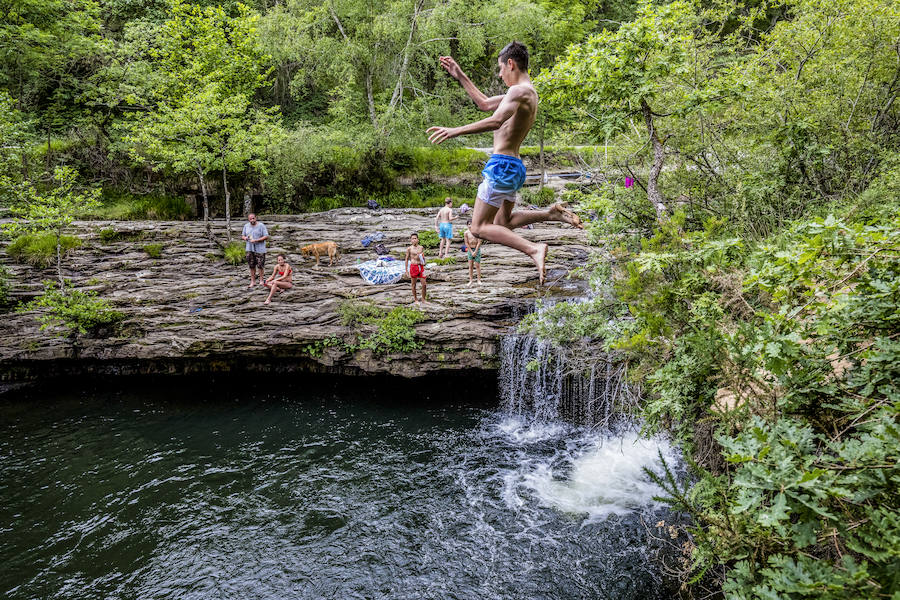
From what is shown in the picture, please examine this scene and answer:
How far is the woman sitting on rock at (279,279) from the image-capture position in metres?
11.5

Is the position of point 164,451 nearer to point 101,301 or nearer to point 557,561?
point 101,301

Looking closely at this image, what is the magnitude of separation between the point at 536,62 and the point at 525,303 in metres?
12.2

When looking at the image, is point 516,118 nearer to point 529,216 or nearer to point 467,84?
point 467,84

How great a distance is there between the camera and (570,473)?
791 cm

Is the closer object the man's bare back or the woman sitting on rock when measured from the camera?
the man's bare back

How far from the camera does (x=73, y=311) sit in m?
10.9

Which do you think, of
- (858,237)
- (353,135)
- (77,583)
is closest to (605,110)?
(858,237)

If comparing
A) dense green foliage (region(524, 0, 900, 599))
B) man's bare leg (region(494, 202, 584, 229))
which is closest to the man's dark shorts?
dense green foliage (region(524, 0, 900, 599))

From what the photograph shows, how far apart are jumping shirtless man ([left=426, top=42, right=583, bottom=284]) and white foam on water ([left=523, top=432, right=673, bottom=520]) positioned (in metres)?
4.62

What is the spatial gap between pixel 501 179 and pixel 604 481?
19.5 feet

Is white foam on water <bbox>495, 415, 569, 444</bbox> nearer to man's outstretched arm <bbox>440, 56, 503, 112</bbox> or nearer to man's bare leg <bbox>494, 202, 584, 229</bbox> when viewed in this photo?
man's bare leg <bbox>494, 202, 584, 229</bbox>

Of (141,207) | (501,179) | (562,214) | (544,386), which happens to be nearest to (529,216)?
(562,214)

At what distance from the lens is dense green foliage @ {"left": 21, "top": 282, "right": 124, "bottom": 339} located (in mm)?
11023

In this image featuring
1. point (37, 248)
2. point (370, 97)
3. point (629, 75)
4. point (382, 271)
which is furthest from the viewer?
point (370, 97)
